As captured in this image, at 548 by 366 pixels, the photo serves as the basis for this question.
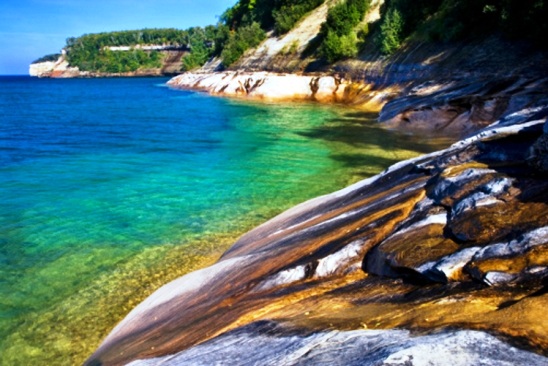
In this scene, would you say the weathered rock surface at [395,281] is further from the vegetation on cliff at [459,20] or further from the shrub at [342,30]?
the shrub at [342,30]

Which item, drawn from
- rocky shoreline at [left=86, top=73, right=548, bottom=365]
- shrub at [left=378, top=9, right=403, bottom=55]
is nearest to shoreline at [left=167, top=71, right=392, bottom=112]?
shrub at [left=378, top=9, right=403, bottom=55]

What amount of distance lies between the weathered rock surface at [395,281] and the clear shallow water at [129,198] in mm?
1808

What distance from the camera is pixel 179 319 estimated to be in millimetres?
7656

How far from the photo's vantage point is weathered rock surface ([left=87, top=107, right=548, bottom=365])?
4520 mm

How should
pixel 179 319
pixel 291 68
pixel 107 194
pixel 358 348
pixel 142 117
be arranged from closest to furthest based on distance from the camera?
pixel 358 348
pixel 179 319
pixel 107 194
pixel 142 117
pixel 291 68

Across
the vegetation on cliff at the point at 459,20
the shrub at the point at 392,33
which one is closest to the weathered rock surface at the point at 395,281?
the vegetation on cliff at the point at 459,20

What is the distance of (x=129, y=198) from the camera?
687 inches

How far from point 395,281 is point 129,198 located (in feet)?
43.5

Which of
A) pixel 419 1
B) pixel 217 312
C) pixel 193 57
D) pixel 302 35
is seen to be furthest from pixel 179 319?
pixel 193 57

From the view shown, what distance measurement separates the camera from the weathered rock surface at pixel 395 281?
14.8 ft

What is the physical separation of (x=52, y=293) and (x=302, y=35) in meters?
63.1

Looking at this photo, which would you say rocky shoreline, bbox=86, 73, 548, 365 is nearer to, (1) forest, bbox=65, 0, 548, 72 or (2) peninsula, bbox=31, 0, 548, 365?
(2) peninsula, bbox=31, 0, 548, 365

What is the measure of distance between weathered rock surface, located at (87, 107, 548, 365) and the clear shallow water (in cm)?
181

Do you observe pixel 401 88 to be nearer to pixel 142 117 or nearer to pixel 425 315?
pixel 142 117
